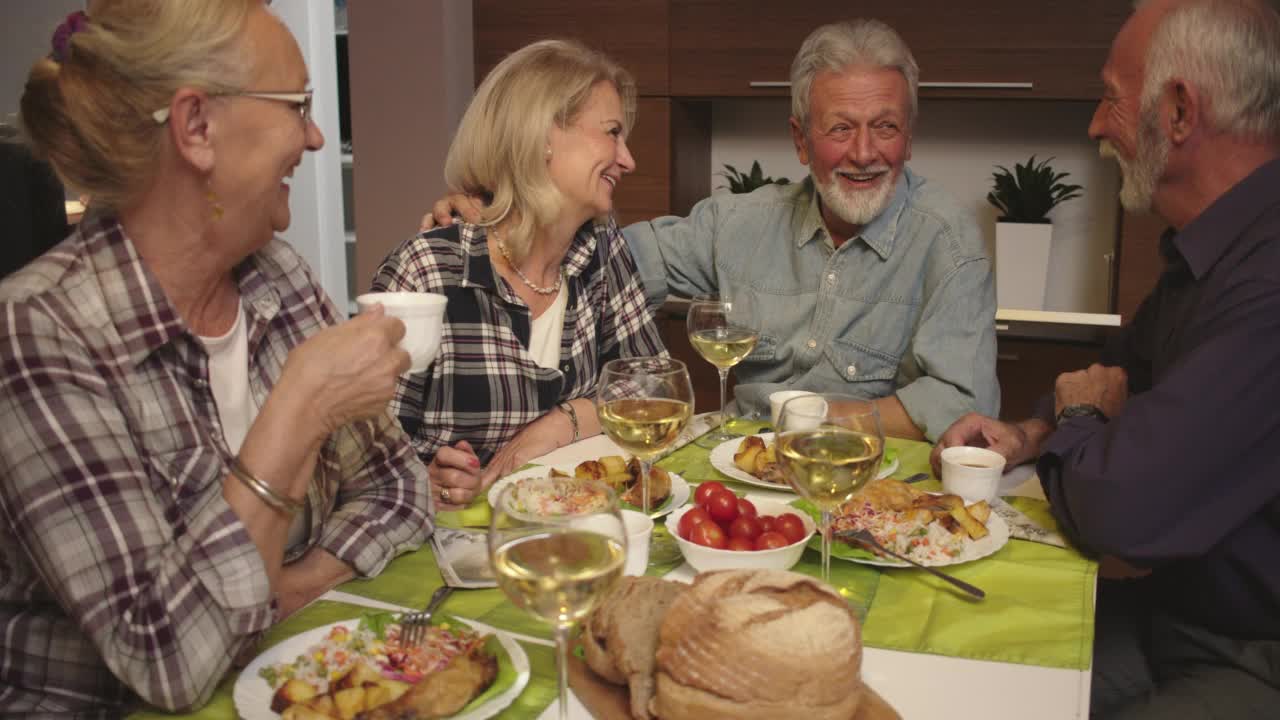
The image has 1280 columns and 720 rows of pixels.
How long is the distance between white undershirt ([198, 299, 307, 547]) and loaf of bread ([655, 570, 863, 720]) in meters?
0.67

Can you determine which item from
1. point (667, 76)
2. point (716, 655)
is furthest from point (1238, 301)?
point (667, 76)

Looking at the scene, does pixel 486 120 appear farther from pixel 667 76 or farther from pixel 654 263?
pixel 667 76

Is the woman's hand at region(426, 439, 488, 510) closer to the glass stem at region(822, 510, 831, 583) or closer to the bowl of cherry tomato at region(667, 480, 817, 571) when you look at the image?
the bowl of cherry tomato at region(667, 480, 817, 571)

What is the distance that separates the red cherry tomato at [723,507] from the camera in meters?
1.39

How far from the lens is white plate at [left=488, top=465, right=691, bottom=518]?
61.7 inches

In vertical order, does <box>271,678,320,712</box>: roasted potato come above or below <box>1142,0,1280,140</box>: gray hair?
below

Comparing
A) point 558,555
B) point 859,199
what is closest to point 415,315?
point 558,555

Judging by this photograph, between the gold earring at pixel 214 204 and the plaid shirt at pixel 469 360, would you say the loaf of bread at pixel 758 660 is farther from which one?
the plaid shirt at pixel 469 360

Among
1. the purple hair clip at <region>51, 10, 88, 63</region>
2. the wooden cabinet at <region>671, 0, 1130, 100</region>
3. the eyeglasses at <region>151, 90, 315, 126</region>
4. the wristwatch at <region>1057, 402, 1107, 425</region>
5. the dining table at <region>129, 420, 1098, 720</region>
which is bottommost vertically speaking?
the dining table at <region>129, 420, 1098, 720</region>

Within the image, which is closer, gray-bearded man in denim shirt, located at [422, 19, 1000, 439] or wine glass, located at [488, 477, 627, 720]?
wine glass, located at [488, 477, 627, 720]

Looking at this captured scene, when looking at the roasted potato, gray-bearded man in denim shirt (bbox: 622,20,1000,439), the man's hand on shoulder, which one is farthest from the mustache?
the roasted potato

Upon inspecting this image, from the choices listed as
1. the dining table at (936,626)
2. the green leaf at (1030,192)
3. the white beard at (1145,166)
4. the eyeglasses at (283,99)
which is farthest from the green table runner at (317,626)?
the green leaf at (1030,192)

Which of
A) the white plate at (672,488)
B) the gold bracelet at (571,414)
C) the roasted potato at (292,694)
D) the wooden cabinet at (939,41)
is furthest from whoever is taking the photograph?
the wooden cabinet at (939,41)

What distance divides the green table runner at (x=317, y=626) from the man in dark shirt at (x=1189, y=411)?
781mm
